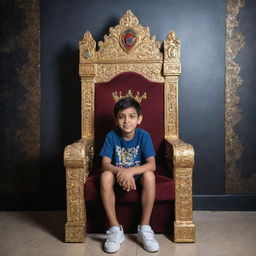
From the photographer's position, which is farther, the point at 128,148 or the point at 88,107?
the point at 88,107

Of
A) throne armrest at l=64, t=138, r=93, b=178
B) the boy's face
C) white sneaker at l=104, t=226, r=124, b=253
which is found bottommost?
white sneaker at l=104, t=226, r=124, b=253

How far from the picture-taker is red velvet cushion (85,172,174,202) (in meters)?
2.20

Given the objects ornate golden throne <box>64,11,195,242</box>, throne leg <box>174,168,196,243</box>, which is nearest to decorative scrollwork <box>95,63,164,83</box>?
ornate golden throne <box>64,11,195,242</box>

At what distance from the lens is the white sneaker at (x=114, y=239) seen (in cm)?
204

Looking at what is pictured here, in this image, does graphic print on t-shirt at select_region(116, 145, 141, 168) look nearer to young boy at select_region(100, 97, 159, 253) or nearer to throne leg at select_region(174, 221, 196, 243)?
young boy at select_region(100, 97, 159, 253)

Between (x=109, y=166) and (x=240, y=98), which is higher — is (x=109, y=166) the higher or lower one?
the lower one

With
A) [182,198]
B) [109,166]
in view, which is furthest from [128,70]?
[182,198]

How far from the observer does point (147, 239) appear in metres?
2.08

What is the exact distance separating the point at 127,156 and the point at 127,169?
210 mm

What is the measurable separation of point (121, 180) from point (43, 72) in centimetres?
154

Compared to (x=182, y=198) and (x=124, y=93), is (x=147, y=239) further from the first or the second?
(x=124, y=93)

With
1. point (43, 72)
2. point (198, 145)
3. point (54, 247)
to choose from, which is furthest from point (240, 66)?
point (54, 247)

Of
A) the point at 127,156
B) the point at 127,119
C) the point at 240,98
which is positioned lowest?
the point at 127,156

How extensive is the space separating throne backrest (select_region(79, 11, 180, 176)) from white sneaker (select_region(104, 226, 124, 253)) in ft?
2.65
